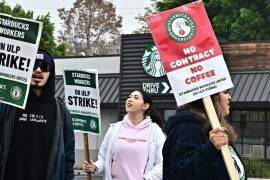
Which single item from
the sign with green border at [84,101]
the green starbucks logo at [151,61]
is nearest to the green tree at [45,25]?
the green starbucks logo at [151,61]

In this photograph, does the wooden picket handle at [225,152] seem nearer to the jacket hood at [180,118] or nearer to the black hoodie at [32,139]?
the jacket hood at [180,118]

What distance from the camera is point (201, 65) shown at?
14.8ft

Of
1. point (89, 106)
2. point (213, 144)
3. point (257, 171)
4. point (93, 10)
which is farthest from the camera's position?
point (93, 10)

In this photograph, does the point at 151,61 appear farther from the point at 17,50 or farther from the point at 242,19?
the point at 17,50

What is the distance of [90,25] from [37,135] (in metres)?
56.7

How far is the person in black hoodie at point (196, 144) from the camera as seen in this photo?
4.24 m

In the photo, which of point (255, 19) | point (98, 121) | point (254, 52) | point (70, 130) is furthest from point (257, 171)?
point (70, 130)

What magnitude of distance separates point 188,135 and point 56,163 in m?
1.47

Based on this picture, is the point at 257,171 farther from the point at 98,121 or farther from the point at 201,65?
the point at 201,65

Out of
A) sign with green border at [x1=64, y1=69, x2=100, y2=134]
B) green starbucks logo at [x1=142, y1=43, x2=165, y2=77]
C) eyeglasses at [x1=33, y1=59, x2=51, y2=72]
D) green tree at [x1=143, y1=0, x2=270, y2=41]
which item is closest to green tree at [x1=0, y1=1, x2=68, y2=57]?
green tree at [x1=143, y1=0, x2=270, y2=41]

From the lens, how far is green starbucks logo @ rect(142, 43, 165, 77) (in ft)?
92.2

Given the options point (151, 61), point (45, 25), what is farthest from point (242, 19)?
point (45, 25)

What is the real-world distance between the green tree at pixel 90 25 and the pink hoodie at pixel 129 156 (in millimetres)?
54099

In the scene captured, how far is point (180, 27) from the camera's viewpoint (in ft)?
14.9
